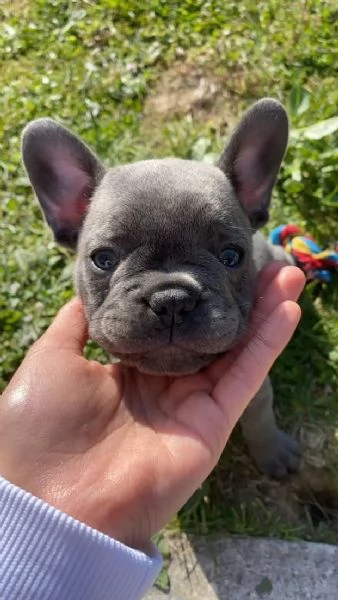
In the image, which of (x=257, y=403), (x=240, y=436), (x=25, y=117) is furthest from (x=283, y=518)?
(x=25, y=117)

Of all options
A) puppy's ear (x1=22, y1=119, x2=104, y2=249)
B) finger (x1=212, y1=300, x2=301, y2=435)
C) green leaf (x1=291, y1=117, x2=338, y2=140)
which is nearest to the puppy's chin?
finger (x1=212, y1=300, x2=301, y2=435)

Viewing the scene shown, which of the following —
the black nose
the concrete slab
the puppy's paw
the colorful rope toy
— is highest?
the black nose

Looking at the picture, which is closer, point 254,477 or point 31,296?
point 254,477

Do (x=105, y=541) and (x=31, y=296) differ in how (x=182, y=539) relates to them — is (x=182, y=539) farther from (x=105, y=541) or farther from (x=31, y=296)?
(x=31, y=296)

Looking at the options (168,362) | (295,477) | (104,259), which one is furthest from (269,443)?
(104,259)

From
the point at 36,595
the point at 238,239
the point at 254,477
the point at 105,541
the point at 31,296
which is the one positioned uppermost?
the point at 238,239

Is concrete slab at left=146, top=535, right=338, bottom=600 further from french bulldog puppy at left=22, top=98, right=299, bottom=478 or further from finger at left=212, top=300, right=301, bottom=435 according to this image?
finger at left=212, top=300, right=301, bottom=435
